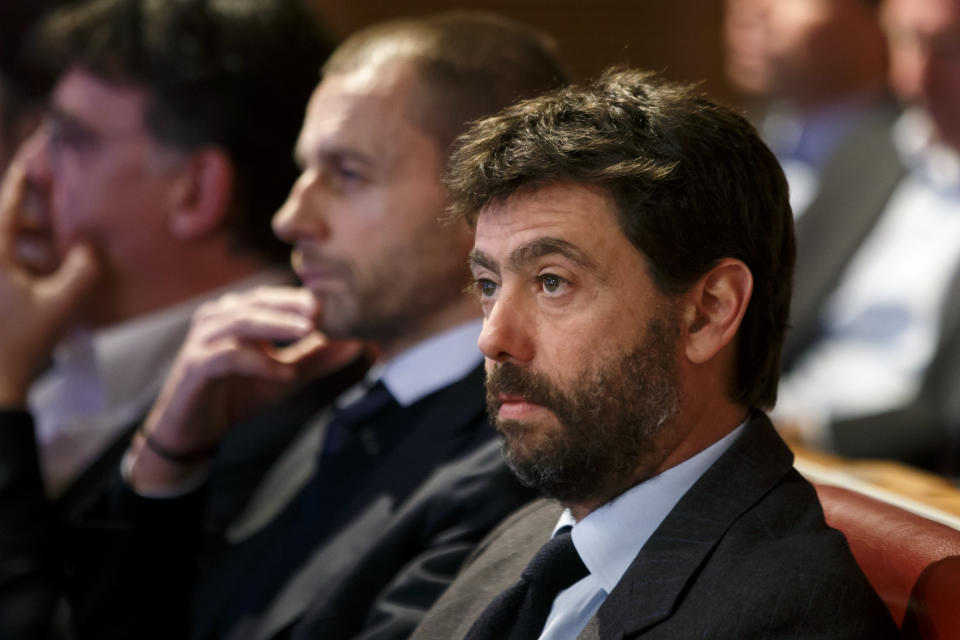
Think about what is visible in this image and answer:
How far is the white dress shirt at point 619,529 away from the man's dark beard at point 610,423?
18 millimetres

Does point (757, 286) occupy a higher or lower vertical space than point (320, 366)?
higher

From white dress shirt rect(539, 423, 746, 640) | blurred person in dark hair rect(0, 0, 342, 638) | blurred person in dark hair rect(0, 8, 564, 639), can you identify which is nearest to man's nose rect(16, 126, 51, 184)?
blurred person in dark hair rect(0, 0, 342, 638)

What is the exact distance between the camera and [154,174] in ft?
8.27

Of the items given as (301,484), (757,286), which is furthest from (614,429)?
(301,484)

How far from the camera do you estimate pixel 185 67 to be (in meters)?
2.50

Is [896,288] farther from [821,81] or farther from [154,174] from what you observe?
[154,174]

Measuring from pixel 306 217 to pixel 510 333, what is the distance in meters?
0.78

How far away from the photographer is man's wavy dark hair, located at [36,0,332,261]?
2.50m

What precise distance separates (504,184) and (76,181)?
5.30 feet

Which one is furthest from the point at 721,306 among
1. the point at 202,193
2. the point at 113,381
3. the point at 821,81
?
the point at 821,81

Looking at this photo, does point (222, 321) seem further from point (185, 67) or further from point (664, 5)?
point (664, 5)

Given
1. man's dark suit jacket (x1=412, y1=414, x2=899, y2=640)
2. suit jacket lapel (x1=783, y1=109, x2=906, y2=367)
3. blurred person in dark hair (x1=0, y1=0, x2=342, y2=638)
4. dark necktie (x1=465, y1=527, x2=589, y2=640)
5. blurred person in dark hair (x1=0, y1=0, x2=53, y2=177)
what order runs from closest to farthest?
man's dark suit jacket (x1=412, y1=414, x2=899, y2=640) < dark necktie (x1=465, y1=527, x2=589, y2=640) < blurred person in dark hair (x1=0, y1=0, x2=342, y2=638) < blurred person in dark hair (x1=0, y1=0, x2=53, y2=177) < suit jacket lapel (x1=783, y1=109, x2=906, y2=367)

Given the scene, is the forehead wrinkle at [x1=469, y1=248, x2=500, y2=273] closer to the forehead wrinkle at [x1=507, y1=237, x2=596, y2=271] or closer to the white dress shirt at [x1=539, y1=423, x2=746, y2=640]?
the forehead wrinkle at [x1=507, y1=237, x2=596, y2=271]

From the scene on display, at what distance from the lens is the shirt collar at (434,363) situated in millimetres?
1793
